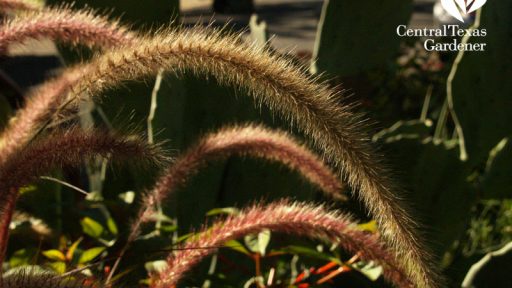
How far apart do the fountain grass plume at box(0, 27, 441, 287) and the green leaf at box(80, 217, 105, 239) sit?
0.49 metres

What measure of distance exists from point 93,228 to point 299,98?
0.66m

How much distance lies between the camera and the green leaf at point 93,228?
131cm

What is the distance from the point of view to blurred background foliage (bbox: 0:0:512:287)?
4.15 ft

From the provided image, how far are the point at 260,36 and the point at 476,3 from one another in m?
0.65

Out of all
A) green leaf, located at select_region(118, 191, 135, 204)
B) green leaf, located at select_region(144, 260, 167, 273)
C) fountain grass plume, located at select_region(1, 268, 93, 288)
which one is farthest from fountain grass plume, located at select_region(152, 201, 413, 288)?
green leaf, located at select_region(118, 191, 135, 204)

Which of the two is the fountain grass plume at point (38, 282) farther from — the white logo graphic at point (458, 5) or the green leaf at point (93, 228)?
the white logo graphic at point (458, 5)

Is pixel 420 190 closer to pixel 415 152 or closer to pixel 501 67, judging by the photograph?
pixel 415 152

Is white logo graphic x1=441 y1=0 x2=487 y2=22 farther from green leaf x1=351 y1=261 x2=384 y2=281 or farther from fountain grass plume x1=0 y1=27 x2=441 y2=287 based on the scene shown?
fountain grass plume x1=0 y1=27 x2=441 y2=287

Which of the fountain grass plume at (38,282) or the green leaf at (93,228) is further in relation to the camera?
the green leaf at (93,228)

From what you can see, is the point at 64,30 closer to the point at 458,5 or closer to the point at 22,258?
the point at 22,258

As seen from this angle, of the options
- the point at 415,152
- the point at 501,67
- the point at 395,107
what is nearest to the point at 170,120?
the point at 415,152

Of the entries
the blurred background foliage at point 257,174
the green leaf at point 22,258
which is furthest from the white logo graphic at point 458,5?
the green leaf at point 22,258

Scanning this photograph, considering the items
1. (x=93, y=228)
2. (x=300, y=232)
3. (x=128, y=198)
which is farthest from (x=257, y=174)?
(x=300, y=232)

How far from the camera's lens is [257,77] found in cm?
77
